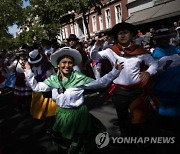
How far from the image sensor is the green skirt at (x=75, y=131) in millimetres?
3734

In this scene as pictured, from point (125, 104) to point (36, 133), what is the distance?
240 cm

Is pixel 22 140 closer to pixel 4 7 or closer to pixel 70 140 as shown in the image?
pixel 70 140

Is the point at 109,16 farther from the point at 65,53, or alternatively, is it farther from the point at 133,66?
the point at 65,53

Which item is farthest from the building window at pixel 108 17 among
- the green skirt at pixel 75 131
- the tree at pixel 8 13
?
the green skirt at pixel 75 131

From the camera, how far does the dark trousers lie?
468 centimetres

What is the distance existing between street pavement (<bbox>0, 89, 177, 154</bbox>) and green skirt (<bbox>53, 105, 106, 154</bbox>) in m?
0.20

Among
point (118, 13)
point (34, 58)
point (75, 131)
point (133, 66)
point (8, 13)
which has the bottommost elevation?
point (75, 131)

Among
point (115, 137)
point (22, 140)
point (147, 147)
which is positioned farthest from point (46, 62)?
point (147, 147)

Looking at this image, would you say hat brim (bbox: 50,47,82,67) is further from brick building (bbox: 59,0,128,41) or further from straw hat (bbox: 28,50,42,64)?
brick building (bbox: 59,0,128,41)

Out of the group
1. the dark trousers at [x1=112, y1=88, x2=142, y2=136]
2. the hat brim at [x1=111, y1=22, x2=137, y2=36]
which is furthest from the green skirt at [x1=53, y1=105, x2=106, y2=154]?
the hat brim at [x1=111, y1=22, x2=137, y2=36]

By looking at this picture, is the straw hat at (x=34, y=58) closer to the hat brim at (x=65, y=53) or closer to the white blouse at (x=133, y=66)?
the white blouse at (x=133, y=66)

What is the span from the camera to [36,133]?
647 cm

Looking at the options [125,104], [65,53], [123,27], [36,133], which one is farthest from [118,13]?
[65,53]

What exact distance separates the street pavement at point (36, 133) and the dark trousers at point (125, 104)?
32 centimetres
